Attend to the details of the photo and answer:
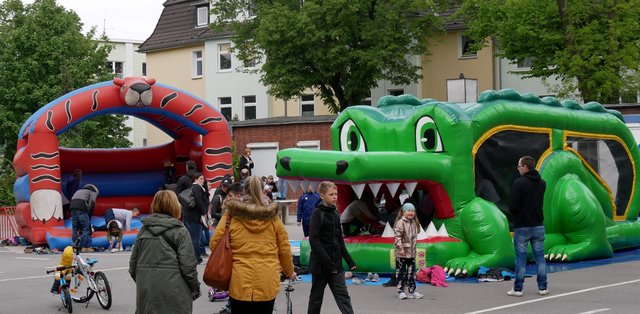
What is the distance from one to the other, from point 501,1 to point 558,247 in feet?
82.9

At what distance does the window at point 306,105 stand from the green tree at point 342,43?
23.4 feet

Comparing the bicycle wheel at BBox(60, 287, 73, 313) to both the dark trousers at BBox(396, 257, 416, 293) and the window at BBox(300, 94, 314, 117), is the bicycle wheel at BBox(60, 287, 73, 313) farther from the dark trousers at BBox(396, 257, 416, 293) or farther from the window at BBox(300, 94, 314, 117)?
the window at BBox(300, 94, 314, 117)

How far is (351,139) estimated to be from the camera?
61.1 ft

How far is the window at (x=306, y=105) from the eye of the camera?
188 ft

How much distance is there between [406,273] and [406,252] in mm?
297

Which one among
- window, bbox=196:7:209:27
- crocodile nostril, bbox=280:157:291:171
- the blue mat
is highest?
window, bbox=196:7:209:27

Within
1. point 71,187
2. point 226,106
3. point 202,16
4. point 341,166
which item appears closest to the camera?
point 341,166

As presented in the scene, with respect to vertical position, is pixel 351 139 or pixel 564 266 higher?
pixel 351 139

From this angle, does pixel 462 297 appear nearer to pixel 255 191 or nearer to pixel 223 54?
pixel 255 191

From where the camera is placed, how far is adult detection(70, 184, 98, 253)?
23.7 m

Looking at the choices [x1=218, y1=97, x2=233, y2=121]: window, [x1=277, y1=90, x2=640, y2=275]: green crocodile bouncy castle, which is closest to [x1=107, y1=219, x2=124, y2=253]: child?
[x1=277, y1=90, x2=640, y2=275]: green crocodile bouncy castle

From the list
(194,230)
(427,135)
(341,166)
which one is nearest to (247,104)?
(194,230)

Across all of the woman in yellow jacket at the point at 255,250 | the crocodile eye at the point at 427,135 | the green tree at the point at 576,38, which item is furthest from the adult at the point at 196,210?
the green tree at the point at 576,38

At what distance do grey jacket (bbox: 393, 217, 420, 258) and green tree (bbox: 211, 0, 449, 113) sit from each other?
3165 cm
